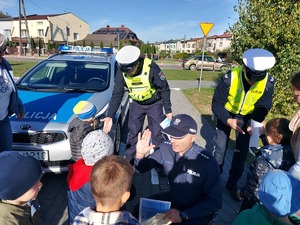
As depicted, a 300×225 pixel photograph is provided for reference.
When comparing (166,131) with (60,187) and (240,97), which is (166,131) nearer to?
(240,97)

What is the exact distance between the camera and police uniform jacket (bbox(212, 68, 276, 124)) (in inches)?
118

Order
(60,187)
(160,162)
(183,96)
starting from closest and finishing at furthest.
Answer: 1. (160,162)
2. (60,187)
3. (183,96)

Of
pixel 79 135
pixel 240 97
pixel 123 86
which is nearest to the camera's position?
pixel 79 135

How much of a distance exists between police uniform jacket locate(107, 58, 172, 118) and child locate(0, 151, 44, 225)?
204cm

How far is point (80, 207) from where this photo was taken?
79.9 inches

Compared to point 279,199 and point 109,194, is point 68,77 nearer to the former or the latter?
point 109,194

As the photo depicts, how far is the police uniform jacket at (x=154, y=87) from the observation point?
140 inches

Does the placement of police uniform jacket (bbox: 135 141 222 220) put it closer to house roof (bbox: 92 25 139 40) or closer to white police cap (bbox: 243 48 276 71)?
white police cap (bbox: 243 48 276 71)

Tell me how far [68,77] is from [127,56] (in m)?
1.74

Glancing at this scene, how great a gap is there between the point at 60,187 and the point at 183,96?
310 inches

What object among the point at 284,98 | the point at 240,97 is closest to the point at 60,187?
the point at 240,97

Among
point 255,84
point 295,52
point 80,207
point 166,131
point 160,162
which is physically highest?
point 295,52

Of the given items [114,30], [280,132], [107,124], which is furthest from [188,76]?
[114,30]

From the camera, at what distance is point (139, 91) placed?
11.8ft
